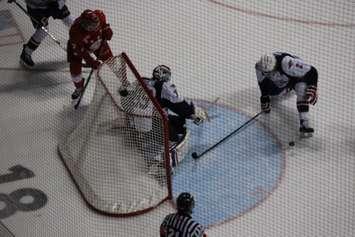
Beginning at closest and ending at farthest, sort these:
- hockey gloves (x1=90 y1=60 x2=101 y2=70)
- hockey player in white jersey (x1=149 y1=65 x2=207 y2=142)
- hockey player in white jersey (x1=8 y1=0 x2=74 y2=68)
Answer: hockey player in white jersey (x1=149 y1=65 x2=207 y2=142) → hockey gloves (x1=90 y1=60 x2=101 y2=70) → hockey player in white jersey (x1=8 y1=0 x2=74 y2=68)

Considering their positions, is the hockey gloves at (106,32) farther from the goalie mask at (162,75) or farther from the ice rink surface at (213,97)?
the goalie mask at (162,75)

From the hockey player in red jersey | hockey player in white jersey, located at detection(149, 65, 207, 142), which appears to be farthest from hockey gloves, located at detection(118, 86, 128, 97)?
the hockey player in red jersey

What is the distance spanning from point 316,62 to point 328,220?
1.69 meters

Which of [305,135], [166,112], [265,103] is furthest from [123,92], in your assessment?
[305,135]

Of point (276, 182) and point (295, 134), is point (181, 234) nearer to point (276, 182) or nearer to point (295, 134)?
point (276, 182)

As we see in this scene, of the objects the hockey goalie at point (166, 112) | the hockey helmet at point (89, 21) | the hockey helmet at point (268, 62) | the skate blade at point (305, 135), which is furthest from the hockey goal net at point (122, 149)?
the skate blade at point (305, 135)

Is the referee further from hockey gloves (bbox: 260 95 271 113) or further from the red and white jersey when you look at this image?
the red and white jersey

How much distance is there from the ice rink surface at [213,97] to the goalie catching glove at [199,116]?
30cm

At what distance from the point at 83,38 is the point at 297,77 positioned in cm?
131

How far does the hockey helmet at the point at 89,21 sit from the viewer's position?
3734 mm

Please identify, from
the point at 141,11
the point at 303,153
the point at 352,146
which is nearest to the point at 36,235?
the point at 303,153

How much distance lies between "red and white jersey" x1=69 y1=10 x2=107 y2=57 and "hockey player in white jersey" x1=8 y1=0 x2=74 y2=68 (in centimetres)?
64

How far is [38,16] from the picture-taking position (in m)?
4.41

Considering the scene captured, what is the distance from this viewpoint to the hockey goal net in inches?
121
